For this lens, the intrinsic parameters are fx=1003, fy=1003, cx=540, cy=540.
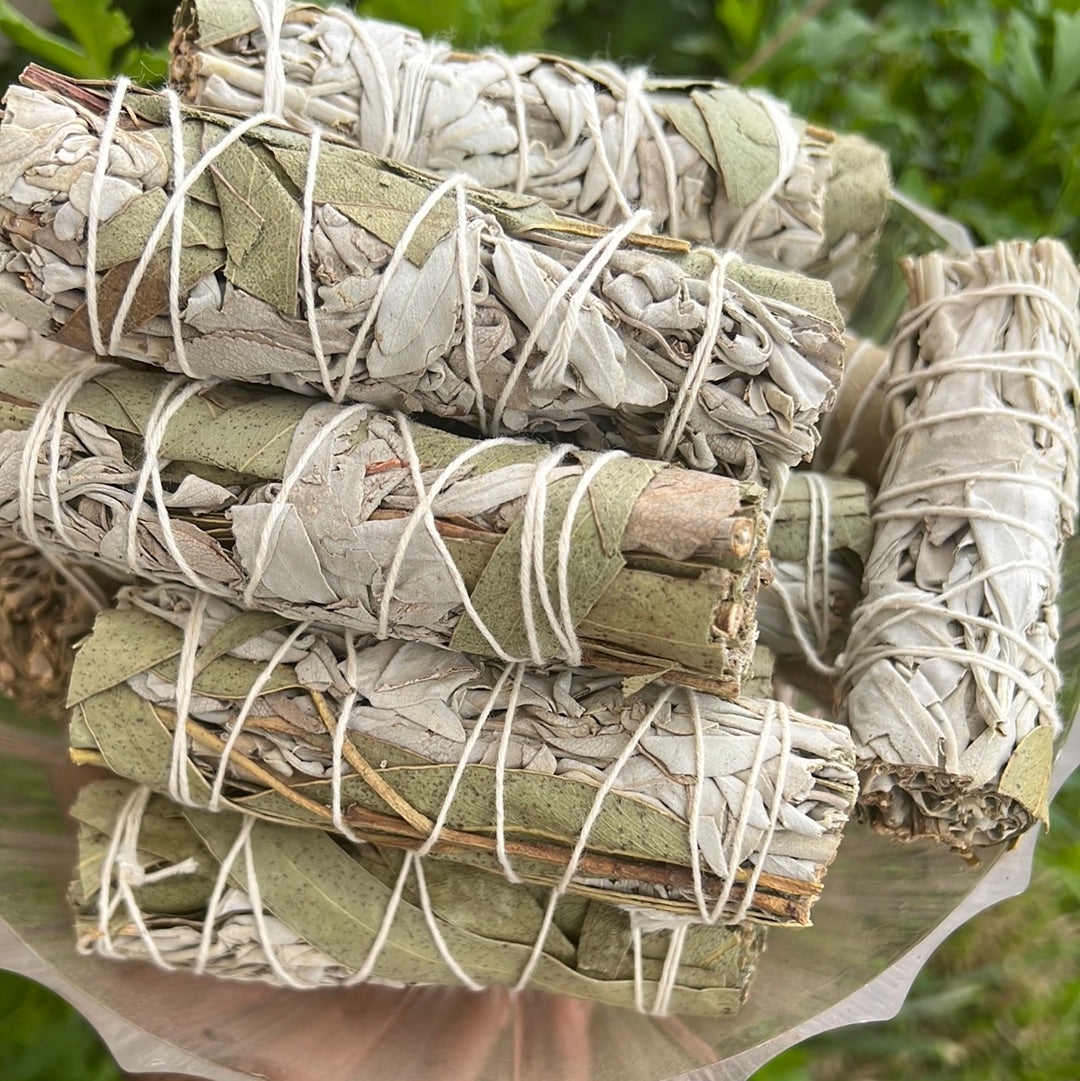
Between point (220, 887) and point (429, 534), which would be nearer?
point (429, 534)

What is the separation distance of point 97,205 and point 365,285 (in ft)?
0.54

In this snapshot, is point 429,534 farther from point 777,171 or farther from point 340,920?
point 777,171

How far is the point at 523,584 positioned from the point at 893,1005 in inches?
18.6

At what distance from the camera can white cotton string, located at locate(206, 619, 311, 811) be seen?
0.71m

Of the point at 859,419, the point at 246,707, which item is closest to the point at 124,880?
the point at 246,707

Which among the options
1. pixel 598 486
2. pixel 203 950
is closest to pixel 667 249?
pixel 598 486

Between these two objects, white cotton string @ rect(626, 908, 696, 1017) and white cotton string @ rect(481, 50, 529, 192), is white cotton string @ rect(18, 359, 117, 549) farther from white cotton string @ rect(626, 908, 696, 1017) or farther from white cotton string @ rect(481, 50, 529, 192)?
white cotton string @ rect(626, 908, 696, 1017)

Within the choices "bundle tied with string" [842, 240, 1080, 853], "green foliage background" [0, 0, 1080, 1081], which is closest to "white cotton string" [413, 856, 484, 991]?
"bundle tied with string" [842, 240, 1080, 853]

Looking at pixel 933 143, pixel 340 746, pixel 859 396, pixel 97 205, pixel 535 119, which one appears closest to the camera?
pixel 97 205

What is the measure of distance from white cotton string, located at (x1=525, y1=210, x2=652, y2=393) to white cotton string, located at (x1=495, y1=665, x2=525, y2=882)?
8.4 inches

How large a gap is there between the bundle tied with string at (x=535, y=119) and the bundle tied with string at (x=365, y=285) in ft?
0.40

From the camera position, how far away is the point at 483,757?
2.32 ft

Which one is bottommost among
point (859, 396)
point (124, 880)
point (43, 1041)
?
point (43, 1041)

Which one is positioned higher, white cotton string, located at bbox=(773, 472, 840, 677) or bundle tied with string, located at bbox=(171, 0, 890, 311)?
bundle tied with string, located at bbox=(171, 0, 890, 311)
